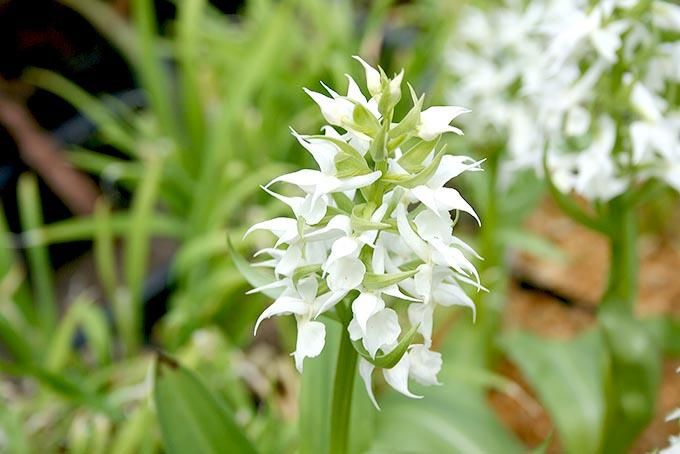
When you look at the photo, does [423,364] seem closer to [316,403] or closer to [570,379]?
[316,403]

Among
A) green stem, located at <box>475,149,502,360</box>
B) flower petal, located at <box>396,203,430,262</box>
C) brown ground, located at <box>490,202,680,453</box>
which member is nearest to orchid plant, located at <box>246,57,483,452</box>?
flower petal, located at <box>396,203,430,262</box>

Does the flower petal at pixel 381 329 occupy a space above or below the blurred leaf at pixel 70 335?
above

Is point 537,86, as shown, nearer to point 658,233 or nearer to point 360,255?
point 360,255

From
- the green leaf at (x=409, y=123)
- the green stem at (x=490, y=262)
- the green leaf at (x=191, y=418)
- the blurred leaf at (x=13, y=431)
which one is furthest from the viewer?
the green stem at (x=490, y=262)

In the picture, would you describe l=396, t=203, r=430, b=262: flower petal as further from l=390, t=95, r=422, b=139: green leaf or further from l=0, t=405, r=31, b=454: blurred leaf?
l=0, t=405, r=31, b=454: blurred leaf

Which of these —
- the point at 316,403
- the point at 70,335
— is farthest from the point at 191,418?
the point at 70,335

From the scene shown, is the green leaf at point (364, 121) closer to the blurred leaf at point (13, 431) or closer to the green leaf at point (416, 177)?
the green leaf at point (416, 177)

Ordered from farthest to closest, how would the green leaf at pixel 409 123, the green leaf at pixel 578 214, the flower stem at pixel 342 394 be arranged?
1. the green leaf at pixel 578 214
2. the flower stem at pixel 342 394
3. the green leaf at pixel 409 123

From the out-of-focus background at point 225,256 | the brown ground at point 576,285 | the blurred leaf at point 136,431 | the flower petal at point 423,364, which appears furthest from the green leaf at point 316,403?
the brown ground at point 576,285
